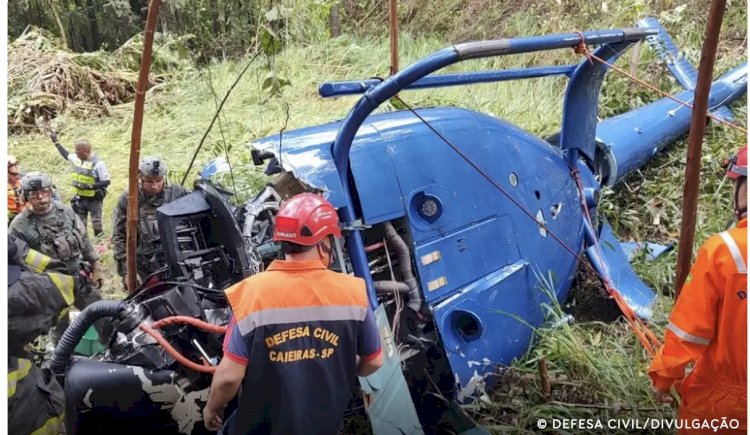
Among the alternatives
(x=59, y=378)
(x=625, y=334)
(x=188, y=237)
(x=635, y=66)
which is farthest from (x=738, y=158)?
(x=635, y=66)

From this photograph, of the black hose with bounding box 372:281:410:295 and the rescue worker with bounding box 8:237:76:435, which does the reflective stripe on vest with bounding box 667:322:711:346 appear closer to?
the black hose with bounding box 372:281:410:295

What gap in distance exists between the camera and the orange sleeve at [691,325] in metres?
2.16

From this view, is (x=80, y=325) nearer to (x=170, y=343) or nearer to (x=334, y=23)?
(x=170, y=343)

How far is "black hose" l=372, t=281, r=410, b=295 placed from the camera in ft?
11.0

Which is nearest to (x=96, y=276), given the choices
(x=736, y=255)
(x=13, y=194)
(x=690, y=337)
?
(x=13, y=194)

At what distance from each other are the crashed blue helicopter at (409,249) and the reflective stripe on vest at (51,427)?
60mm

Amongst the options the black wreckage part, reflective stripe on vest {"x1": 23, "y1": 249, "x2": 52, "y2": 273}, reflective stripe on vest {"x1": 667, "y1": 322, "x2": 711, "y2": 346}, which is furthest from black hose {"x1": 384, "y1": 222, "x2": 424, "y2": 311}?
reflective stripe on vest {"x1": 23, "y1": 249, "x2": 52, "y2": 273}

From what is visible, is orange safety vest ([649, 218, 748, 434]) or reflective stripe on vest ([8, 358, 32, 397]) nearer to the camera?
orange safety vest ([649, 218, 748, 434])

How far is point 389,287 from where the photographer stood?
11.0ft

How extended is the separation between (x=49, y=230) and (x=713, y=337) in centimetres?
445

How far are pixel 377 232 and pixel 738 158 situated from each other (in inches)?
70.5

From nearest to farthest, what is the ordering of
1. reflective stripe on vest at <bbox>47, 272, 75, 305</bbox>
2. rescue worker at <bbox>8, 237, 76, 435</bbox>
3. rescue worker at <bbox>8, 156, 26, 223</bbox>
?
1. rescue worker at <bbox>8, 237, 76, 435</bbox>
2. reflective stripe on vest at <bbox>47, 272, 75, 305</bbox>
3. rescue worker at <bbox>8, 156, 26, 223</bbox>

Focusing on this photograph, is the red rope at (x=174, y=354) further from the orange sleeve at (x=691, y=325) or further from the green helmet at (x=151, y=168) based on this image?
the green helmet at (x=151, y=168)

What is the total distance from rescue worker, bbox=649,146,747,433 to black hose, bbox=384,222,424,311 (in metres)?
1.32
